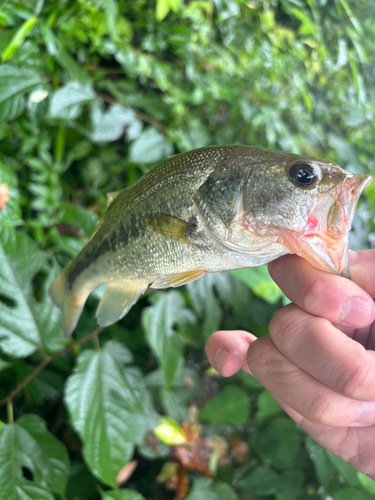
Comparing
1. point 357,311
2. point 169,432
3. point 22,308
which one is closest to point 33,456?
point 22,308

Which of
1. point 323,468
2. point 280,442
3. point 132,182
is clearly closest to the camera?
point 323,468

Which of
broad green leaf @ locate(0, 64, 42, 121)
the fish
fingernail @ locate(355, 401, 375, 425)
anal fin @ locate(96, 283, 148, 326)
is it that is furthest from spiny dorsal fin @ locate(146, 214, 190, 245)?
broad green leaf @ locate(0, 64, 42, 121)

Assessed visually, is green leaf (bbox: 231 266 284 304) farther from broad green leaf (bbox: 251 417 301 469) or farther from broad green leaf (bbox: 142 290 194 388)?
broad green leaf (bbox: 251 417 301 469)

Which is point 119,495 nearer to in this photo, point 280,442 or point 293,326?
point 280,442

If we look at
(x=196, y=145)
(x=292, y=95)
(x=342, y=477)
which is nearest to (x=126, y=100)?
(x=196, y=145)

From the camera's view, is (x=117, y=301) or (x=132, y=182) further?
(x=132, y=182)

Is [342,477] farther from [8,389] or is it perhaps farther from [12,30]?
[12,30]
